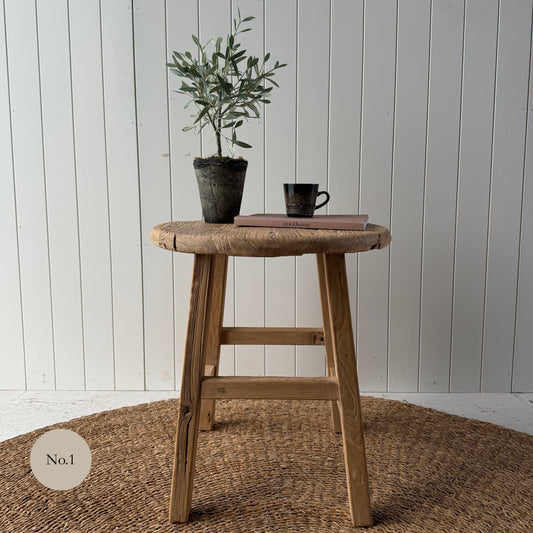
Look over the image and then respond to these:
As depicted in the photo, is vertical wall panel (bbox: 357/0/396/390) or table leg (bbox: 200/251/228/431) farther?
vertical wall panel (bbox: 357/0/396/390)

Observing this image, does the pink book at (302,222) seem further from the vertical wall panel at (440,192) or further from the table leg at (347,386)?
the vertical wall panel at (440,192)

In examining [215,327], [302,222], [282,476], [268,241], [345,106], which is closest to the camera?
[268,241]

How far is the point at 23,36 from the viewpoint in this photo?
145 centimetres

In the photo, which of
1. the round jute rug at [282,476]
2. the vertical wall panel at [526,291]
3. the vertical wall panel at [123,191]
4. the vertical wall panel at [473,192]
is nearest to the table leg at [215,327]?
the round jute rug at [282,476]

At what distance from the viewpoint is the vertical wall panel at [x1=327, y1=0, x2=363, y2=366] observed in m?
1.43

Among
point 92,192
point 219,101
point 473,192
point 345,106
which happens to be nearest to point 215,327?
point 219,101

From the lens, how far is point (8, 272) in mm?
1541

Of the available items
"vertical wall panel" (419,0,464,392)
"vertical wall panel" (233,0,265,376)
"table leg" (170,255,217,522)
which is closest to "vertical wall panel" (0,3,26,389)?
"vertical wall panel" (233,0,265,376)

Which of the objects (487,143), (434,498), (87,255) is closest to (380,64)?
(487,143)

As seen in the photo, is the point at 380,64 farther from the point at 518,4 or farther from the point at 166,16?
the point at 166,16

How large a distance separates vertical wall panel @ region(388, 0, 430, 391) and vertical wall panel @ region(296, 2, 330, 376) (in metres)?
0.21

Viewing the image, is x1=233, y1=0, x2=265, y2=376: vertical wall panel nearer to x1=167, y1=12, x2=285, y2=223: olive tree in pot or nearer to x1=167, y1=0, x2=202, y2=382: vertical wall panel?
x1=167, y1=0, x2=202, y2=382: vertical wall panel

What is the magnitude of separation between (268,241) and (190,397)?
1.00ft

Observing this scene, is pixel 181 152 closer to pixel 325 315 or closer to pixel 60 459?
pixel 325 315
